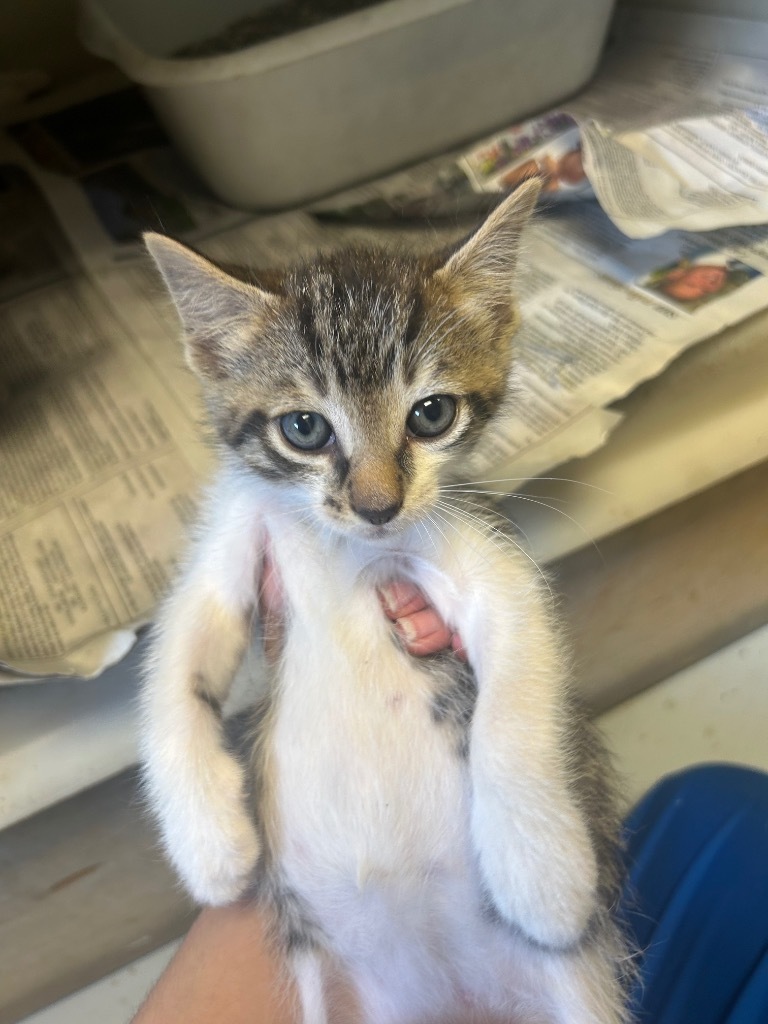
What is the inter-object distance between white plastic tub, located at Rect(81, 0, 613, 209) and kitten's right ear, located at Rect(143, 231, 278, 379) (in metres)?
0.81

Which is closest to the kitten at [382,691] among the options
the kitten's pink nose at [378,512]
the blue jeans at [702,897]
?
the kitten's pink nose at [378,512]

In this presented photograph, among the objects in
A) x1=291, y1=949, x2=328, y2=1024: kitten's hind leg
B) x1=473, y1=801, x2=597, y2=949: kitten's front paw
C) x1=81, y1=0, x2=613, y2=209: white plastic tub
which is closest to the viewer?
x1=473, y1=801, x2=597, y2=949: kitten's front paw

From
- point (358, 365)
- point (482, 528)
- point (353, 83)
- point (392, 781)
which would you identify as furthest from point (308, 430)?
point (353, 83)

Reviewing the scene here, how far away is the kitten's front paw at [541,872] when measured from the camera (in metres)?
0.67

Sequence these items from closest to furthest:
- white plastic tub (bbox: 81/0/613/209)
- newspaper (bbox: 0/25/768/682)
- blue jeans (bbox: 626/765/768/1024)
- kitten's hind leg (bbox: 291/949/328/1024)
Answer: kitten's hind leg (bbox: 291/949/328/1024) < blue jeans (bbox: 626/765/768/1024) < newspaper (bbox: 0/25/768/682) < white plastic tub (bbox: 81/0/613/209)

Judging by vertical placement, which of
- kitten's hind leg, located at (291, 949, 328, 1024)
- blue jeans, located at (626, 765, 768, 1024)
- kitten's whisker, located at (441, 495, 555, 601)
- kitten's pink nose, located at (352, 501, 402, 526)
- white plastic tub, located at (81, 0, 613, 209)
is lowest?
blue jeans, located at (626, 765, 768, 1024)

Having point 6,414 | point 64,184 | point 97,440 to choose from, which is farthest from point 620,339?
point 64,184

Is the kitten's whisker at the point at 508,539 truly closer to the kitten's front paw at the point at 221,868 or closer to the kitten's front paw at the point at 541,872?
the kitten's front paw at the point at 541,872

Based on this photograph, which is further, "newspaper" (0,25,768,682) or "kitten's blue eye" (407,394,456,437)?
"newspaper" (0,25,768,682)

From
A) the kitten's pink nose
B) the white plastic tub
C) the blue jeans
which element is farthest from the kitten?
the white plastic tub

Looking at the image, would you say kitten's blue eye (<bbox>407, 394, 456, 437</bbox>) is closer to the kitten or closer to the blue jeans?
the kitten

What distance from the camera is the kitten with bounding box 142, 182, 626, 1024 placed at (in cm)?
71

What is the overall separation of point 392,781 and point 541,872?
0.54 ft

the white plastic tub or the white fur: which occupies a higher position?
the white plastic tub
